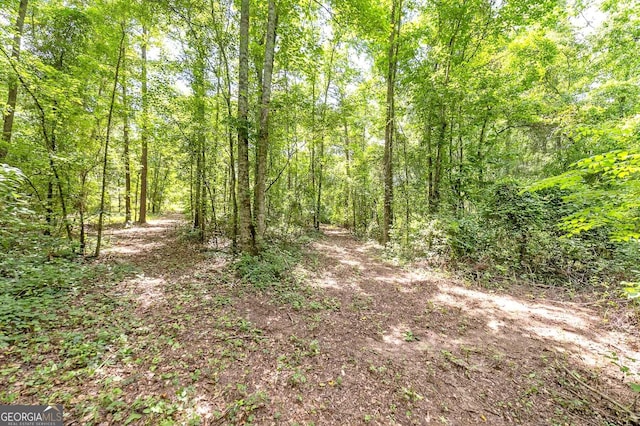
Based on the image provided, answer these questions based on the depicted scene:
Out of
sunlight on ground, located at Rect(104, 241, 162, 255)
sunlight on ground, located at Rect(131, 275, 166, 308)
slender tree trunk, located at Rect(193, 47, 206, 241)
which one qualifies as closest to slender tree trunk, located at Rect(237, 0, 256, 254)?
sunlight on ground, located at Rect(131, 275, 166, 308)

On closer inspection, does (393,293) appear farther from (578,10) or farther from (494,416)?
(578,10)

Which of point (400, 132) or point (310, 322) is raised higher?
point (400, 132)

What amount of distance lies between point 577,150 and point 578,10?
5210mm

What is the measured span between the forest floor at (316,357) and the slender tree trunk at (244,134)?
4.28 ft

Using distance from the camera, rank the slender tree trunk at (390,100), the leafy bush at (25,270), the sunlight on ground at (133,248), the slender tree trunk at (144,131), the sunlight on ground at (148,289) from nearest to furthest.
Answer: the leafy bush at (25,270), the sunlight on ground at (148,289), the sunlight on ground at (133,248), the slender tree trunk at (144,131), the slender tree trunk at (390,100)

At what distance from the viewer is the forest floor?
2520 millimetres

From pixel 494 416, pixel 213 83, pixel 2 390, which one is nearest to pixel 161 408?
pixel 2 390

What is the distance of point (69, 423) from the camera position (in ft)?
6.98

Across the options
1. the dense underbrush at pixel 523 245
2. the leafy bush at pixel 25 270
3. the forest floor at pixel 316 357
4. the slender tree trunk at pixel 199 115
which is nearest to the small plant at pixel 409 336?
the forest floor at pixel 316 357

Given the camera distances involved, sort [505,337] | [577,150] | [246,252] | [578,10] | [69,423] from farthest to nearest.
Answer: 1. [577,150]
2. [578,10]
3. [246,252]
4. [505,337]
5. [69,423]

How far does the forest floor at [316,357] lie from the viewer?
252cm

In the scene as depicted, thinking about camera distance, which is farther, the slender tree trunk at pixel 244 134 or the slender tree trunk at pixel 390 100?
the slender tree trunk at pixel 390 100

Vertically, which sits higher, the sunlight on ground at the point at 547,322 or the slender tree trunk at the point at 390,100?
the slender tree trunk at the point at 390,100

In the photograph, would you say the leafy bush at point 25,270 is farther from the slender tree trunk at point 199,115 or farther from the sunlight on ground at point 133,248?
the slender tree trunk at point 199,115
